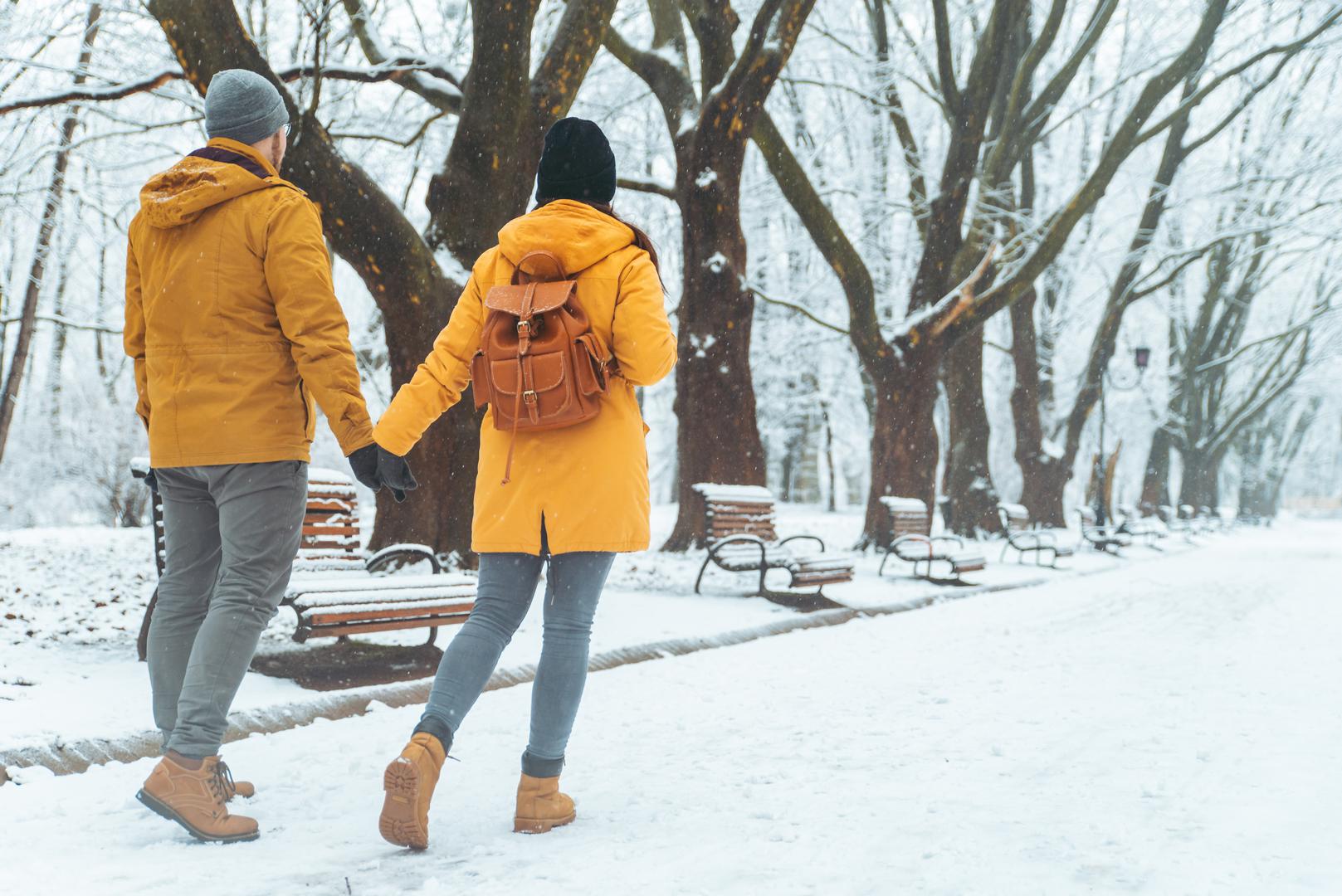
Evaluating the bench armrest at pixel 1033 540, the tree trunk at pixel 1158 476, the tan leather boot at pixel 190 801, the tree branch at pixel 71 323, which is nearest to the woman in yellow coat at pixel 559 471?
the tan leather boot at pixel 190 801

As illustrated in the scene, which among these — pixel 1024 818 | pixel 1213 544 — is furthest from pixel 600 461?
pixel 1213 544

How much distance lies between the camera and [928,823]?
3018mm

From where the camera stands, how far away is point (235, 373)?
2.88 m

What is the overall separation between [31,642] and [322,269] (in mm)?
3639

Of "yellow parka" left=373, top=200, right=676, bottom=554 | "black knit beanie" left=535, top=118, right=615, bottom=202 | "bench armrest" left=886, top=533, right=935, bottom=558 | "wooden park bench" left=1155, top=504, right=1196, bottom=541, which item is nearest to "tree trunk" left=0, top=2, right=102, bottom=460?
"bench armrest" left=886, top=533, right=935, bottom=558

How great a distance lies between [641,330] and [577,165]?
0.51m

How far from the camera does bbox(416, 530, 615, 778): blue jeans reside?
2852 mm

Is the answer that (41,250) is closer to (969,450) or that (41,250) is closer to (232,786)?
(232,786)

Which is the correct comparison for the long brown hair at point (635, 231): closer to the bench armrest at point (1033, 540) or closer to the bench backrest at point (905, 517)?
the bench backrest at point (905, 517)

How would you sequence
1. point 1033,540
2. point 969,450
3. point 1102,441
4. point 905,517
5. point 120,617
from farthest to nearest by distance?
point 1102,441, point 969,450, point 1033,540, point 905,517, point 120,617

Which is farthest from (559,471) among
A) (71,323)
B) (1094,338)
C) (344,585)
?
(1094,338)

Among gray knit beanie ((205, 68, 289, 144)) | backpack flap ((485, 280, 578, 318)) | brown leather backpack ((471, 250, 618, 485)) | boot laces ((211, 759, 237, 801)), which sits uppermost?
gray knit beanie ((205, 68, 289, 144))

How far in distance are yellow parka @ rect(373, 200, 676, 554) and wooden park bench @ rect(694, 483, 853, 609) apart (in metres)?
5.64

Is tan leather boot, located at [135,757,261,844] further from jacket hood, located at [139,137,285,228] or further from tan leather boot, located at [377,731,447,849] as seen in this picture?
jacket hood, located at [139,137,285,228]
